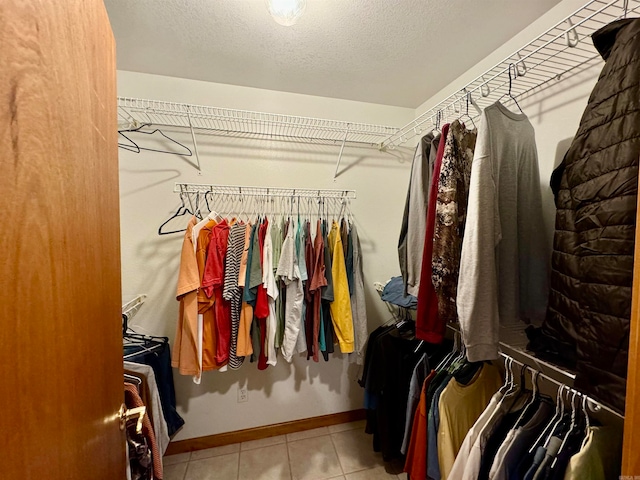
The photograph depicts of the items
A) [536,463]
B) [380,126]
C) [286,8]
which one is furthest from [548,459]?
[380,126]

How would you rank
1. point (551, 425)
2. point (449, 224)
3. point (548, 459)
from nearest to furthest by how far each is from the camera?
point (548, 459), point (551, 425), point (449, 224)

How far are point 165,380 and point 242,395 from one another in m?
0.57

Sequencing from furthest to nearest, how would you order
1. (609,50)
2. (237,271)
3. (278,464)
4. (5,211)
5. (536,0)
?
(278,464) < (237,271) < (536,0) < (609,50) < (5,211)

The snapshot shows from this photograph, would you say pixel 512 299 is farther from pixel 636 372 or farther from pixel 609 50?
pixel 609 50

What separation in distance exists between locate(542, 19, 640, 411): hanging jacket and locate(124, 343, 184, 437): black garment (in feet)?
6.21

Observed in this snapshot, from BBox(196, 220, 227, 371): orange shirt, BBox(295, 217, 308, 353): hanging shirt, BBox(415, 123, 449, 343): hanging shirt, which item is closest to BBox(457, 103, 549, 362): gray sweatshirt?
BBox(415, 123, 449, 343): hanging shirt

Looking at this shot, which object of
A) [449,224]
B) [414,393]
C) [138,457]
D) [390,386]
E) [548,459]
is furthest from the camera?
[390,386]

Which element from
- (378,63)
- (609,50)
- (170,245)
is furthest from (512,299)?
(170,245)

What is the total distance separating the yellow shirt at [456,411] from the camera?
1.13 metres

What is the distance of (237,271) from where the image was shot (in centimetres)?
162

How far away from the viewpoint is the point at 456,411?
1157 millimetres

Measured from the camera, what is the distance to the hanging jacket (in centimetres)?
63

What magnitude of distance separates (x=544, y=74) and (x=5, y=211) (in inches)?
75.3

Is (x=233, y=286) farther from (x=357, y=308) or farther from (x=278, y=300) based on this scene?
(x=357, y=308)
